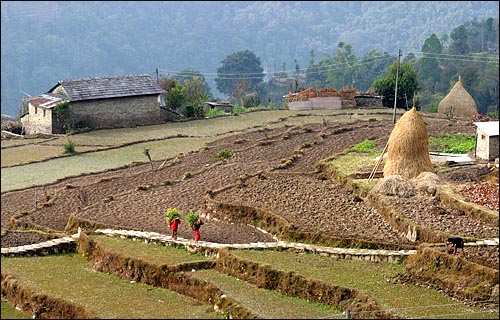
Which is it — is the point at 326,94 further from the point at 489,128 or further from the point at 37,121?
the point at 489,128

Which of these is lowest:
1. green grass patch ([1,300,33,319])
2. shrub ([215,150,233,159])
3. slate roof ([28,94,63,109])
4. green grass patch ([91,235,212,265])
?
green grass patch ([1,300,33,319])

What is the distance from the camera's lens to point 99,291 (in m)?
18.6

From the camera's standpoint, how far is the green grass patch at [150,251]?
Result: 20.0m

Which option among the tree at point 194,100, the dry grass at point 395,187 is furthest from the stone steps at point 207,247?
the tree at point 194,100

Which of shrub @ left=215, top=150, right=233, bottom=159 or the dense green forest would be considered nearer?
shrub @ left=215, top=150, right=233, bottom=159

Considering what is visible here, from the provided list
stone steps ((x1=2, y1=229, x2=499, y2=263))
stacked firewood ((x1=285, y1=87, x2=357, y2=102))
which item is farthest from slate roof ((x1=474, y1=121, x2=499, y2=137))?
stacked firewood ((x1=285, y1=87, x2=357, y2=102))

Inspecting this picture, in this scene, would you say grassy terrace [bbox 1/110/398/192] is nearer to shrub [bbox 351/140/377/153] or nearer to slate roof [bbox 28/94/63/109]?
slate roof [bbox 28/94/63/109]

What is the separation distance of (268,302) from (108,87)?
1072 inches

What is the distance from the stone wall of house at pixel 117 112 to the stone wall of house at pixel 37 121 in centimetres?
107

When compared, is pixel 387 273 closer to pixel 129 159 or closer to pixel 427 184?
pixel 427 184

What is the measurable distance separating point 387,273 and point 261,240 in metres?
4.25

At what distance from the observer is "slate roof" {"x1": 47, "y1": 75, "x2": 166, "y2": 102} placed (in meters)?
42.3

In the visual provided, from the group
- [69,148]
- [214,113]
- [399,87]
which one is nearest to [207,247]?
[69,148]

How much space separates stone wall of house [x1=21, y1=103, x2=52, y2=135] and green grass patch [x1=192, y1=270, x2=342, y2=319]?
24.1 m
